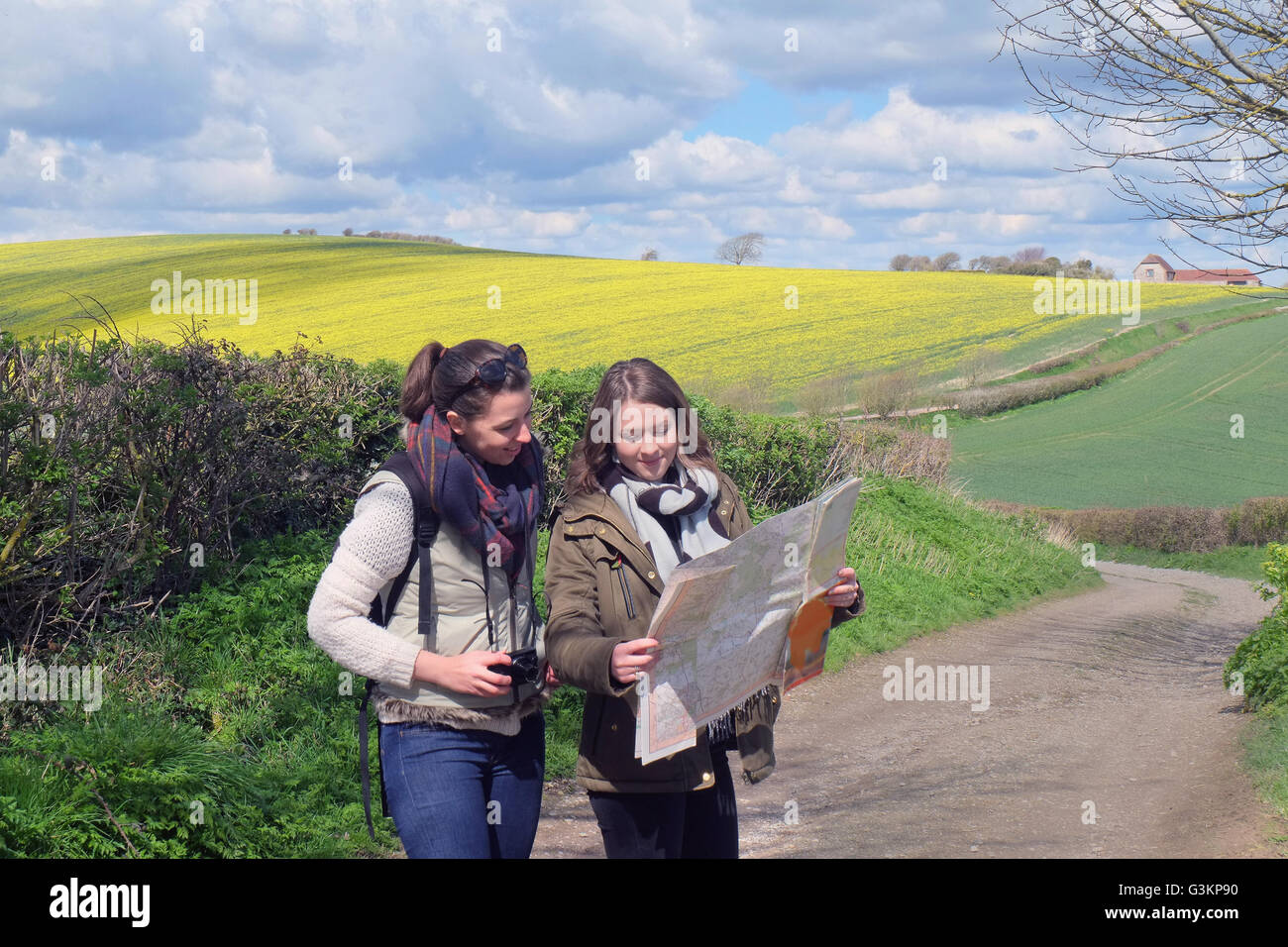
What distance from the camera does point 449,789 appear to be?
2.65m

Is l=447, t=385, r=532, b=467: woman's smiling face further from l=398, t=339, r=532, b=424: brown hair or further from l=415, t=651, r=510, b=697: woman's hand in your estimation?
l=415, t=651, r=510, b=697: woman's hand

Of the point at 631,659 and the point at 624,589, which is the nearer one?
the point at 631,659

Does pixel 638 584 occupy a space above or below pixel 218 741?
above

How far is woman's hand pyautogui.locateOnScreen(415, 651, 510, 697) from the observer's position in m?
2.56

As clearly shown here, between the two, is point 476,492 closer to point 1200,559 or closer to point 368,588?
point 368,588

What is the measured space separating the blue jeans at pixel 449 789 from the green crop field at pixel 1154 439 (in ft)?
96.5

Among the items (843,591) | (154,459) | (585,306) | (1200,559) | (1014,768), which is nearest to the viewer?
(843,591)

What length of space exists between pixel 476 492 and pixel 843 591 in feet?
3.51

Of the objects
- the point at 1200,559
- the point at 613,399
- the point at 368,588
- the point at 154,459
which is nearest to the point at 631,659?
the point at 368,588

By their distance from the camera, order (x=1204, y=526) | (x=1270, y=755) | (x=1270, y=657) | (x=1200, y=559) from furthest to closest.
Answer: (x=1204, y=526), (x=1200, y=559), (x=1270, y=657), (x=1270, y=755)

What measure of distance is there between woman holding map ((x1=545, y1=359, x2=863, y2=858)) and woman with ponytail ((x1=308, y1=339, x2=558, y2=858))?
0.14 metres

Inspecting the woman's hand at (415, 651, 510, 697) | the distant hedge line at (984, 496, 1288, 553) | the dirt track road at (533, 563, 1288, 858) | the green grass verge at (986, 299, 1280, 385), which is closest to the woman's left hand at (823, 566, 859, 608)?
the woman's hand at (415, 651, 510, 697)

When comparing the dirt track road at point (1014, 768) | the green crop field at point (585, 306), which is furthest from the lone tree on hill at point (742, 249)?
the dirt track road at point (1014, 768)
